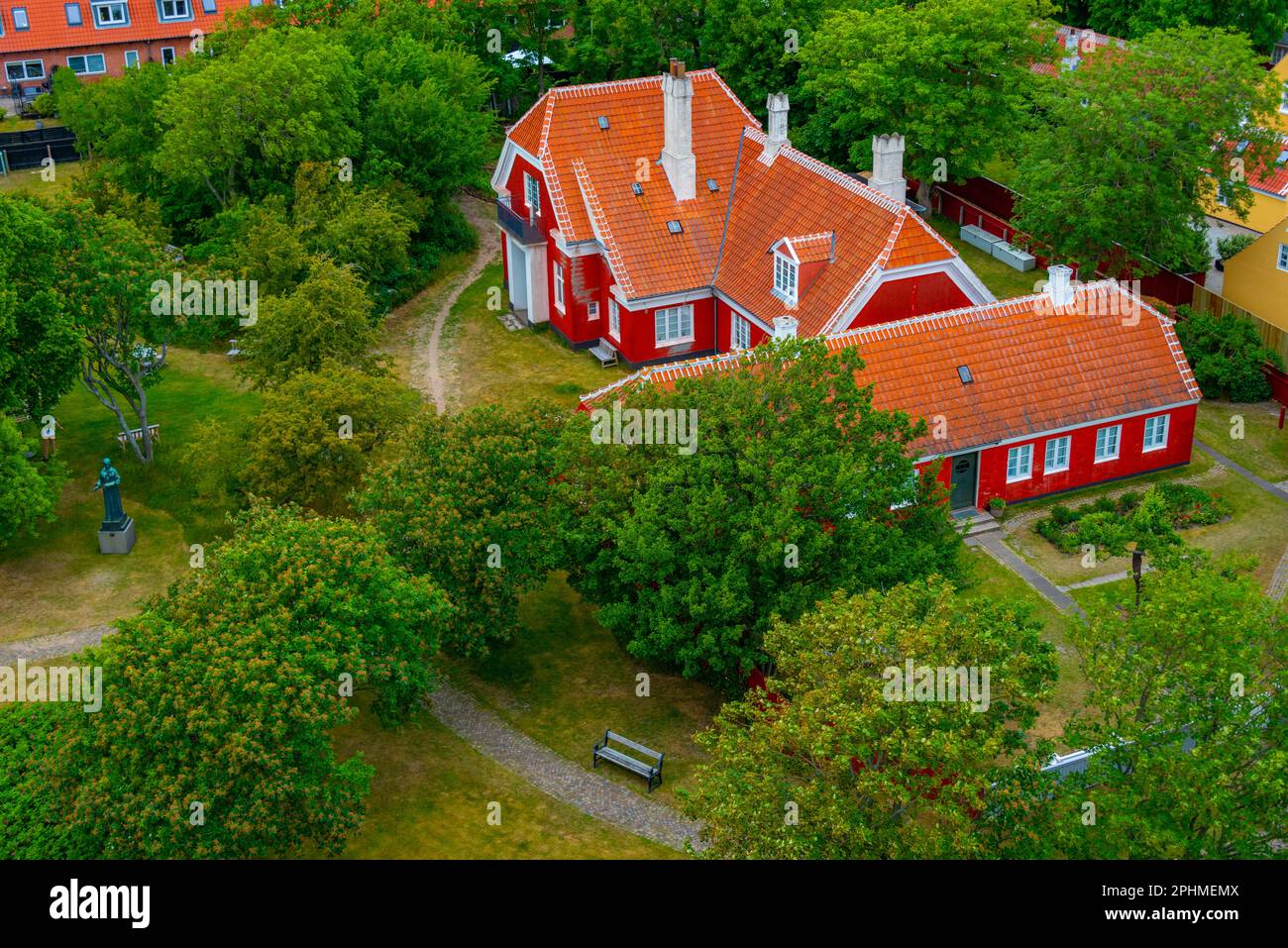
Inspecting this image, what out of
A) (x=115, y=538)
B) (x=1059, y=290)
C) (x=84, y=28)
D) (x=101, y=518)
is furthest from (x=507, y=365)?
(x=84, y=28)

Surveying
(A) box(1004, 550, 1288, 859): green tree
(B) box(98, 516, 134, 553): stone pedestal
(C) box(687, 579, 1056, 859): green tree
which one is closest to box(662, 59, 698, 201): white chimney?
(B) box(98, 516, 134, 553): stone pedestal

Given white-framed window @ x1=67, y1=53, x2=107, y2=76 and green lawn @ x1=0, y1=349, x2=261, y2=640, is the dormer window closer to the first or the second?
green lawn @ x1=0, y1=349, x2=261, y2=640

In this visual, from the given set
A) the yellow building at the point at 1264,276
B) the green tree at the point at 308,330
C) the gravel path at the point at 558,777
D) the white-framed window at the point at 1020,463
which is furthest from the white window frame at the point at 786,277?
the gravel path at the point at 558,777

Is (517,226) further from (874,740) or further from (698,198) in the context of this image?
(874,740)

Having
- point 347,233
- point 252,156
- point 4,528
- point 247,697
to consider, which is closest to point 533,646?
point 247,697

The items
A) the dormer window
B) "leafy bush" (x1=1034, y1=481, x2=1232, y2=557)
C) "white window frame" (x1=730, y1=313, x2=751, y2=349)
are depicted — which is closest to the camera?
"leafy bush" (x1=1034, y1=481, x2=1232, y2=557)

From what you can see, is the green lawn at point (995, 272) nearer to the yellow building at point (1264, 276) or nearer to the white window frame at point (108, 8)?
the yellow building at point (1264, 276)
